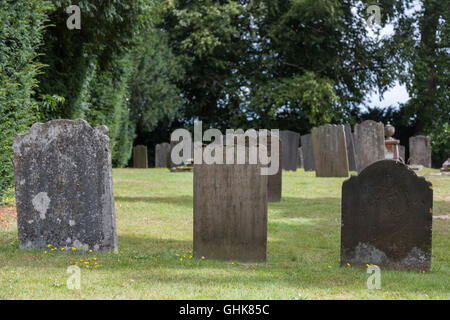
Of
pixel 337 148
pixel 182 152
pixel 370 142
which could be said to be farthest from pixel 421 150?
pixel 182 152

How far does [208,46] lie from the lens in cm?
2970

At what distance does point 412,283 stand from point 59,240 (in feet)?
13.4

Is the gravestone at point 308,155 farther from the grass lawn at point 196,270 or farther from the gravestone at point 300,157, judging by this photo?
the grass lawn at point 196,270

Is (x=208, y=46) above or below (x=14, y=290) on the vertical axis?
above

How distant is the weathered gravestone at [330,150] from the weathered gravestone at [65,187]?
1242 centimetres

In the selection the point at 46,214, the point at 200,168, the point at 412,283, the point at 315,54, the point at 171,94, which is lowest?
the point at 412,283

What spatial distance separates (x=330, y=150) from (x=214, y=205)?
1244 centimetres

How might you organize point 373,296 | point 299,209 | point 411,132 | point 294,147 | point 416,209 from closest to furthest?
point 373,296 → point 416,209 → point 299,209 → point 294,147 → point 411,132

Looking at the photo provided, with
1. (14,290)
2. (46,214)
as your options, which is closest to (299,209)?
(46,214)

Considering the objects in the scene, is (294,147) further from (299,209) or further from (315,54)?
(299,209)

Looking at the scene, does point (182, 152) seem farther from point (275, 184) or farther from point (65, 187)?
point (65, 187)

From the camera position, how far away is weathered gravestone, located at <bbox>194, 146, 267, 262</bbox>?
6090 mm

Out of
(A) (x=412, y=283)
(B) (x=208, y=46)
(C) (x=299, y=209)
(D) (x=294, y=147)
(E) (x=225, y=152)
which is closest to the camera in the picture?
(A) (x=412, y=283)

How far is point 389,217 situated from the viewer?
5648 millimetres
